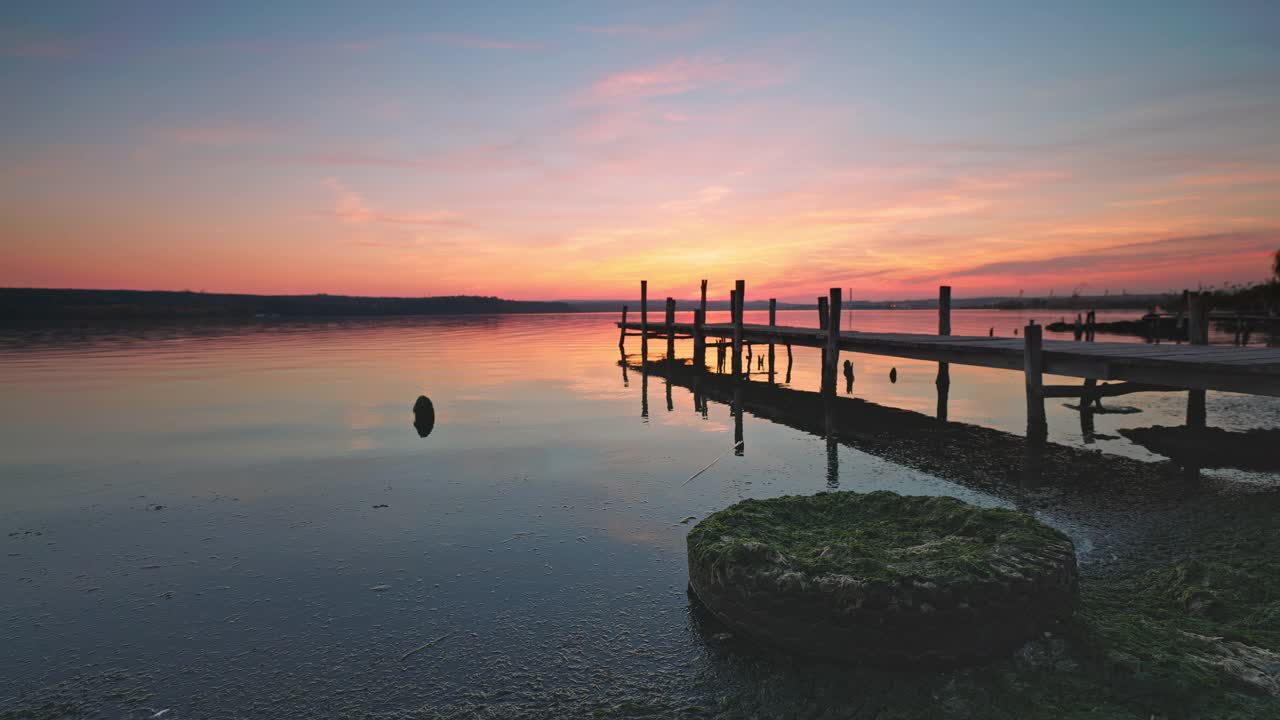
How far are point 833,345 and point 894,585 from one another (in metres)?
15.4

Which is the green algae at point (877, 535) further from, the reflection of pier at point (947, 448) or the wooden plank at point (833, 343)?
the wooden plank at point (833, 343)

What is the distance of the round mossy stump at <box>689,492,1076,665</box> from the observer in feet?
14.3

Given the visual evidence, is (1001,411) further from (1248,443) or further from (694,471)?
(694,471)

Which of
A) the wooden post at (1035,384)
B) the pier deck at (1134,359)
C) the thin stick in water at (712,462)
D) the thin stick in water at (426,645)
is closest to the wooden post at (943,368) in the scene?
the pier deck at (1134,359)

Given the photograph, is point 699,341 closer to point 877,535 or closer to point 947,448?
point 947,448

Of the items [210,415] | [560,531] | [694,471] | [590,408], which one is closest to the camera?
[560,531]

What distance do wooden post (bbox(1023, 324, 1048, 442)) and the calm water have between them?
794 mm

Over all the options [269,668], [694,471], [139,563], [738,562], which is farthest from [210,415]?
[738,562]

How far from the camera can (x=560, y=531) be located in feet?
25.6

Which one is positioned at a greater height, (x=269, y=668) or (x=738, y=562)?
(x=738, y=562)

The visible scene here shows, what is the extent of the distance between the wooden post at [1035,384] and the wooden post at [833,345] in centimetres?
624

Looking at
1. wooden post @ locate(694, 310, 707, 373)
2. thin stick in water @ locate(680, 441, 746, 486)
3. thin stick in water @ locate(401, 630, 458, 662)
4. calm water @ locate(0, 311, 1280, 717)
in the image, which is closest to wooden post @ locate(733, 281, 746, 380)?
wooden post @ locate(694, 310, 707, 373)

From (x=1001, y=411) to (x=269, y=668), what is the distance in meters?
17.1

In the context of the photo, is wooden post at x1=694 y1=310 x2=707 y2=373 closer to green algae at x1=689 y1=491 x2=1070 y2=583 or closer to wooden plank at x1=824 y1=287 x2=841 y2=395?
wooden plank at x1=824 y1=287 x2=841 y2=395
